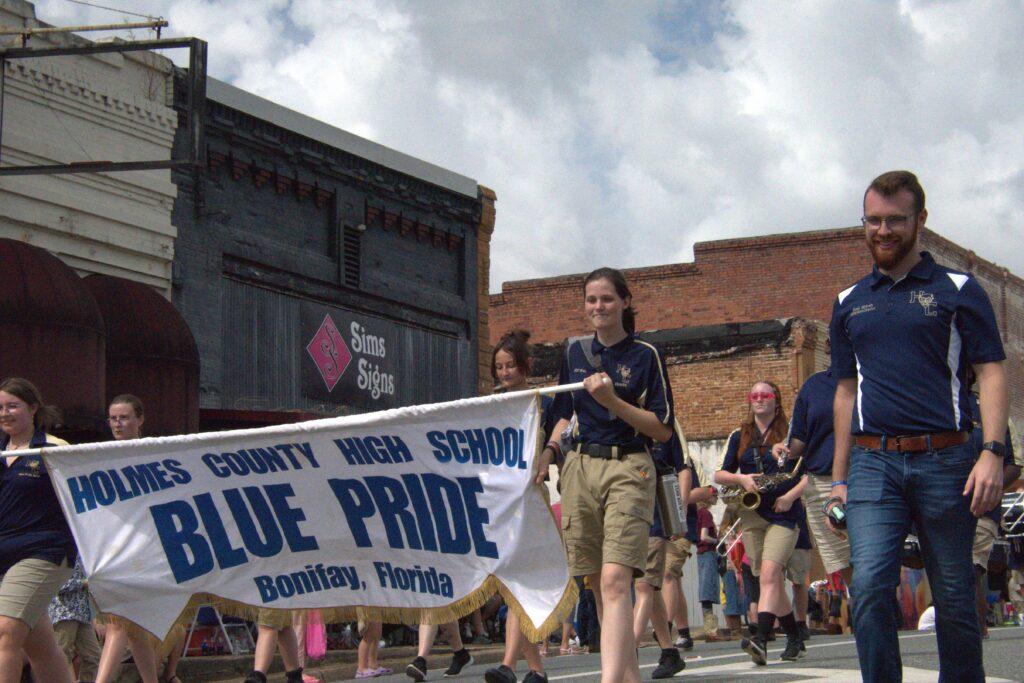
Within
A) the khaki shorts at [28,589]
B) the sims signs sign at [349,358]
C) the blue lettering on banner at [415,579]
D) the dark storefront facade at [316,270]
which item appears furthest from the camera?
the sims signs sign at [349,358]

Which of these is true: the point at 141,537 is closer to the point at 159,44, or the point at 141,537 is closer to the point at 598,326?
the point at 598,326

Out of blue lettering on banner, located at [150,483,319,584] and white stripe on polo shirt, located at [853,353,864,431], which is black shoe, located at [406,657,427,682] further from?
white stripe on polo shirt, located at [853,353,864,431]

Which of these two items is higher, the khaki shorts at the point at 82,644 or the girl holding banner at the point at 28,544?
the girl holding banner at the point at 28,544

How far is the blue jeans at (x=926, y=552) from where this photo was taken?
5469mm

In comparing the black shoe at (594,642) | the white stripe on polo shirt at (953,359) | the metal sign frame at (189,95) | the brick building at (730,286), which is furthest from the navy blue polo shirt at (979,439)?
the brick building at (730,286)

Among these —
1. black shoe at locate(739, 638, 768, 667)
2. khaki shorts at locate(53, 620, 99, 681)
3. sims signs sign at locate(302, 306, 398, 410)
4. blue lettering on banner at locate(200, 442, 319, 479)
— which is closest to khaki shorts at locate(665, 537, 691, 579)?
black shoe at locate(739, 638, 768, 667)

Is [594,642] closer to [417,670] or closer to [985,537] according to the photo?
[417,670]

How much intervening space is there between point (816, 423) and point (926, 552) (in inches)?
189

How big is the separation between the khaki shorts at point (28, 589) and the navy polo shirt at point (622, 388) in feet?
8.96

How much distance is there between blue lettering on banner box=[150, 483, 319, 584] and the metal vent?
15938 millimetres

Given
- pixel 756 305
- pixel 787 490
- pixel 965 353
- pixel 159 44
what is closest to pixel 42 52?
pixel 159 44

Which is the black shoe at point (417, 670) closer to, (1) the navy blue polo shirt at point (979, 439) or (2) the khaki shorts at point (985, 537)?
(2) the khaki shorts at point (985, 537)

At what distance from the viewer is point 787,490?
10.8 meters

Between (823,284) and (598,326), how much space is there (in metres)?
37.4
